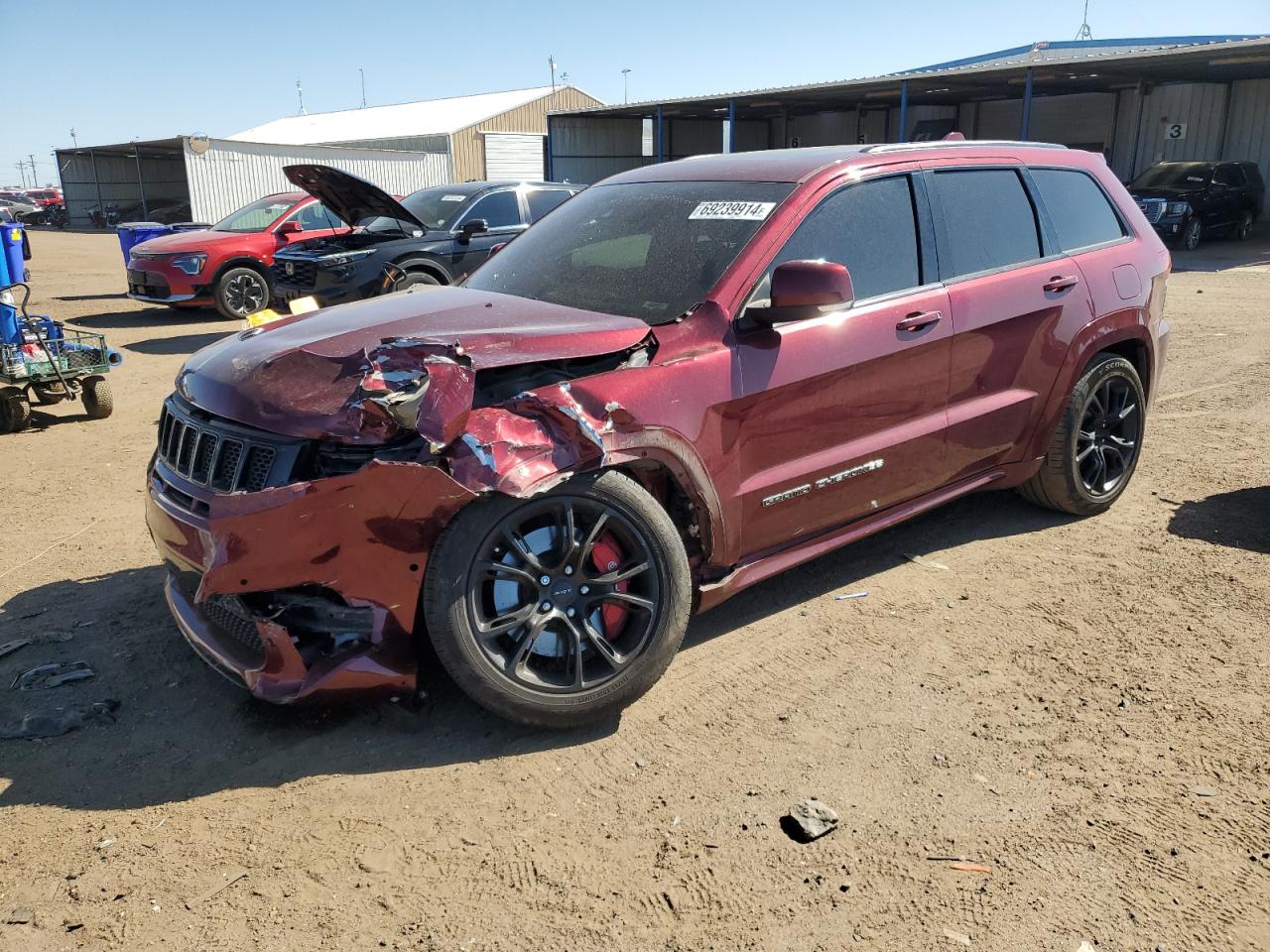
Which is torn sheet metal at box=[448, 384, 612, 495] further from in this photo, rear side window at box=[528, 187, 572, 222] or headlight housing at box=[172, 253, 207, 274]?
headlight housing at box=[172, 253, 207, 274]

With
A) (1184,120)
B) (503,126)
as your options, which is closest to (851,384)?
(1184,120)

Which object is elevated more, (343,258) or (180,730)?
(343,258)

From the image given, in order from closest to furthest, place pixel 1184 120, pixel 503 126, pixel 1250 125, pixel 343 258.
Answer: pixel 343 258 < pixel 1250 125 < pixel 1184 120 < pixel 503 126

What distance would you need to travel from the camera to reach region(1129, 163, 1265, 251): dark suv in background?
68.7 ft

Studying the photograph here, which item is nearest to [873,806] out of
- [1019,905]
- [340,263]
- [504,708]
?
[1019,905]

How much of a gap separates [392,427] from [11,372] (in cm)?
602

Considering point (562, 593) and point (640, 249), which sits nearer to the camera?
point (562, 593)

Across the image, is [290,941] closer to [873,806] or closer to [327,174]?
[873,806]

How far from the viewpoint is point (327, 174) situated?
8750 millimetres

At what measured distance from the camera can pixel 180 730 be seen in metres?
3.32

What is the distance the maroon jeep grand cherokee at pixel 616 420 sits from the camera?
→ 9.69ft

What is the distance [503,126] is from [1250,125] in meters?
33.0

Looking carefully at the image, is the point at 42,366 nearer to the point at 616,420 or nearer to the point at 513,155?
the point at 616,420

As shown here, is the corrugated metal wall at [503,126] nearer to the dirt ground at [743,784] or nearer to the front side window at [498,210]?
the front side window at [498,210]
